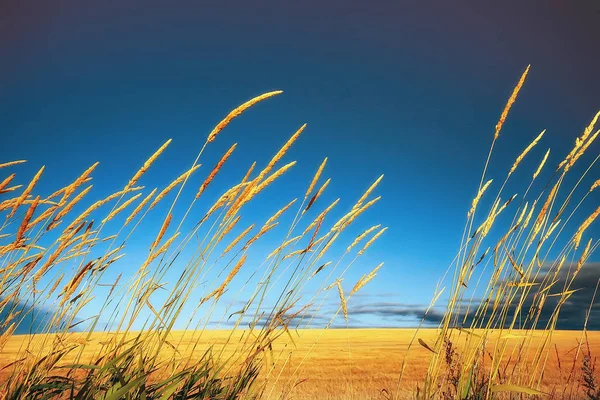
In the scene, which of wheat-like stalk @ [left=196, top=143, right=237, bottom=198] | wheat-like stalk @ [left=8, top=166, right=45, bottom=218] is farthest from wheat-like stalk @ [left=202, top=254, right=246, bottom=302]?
wheat-like stalk @ [left=8, top=166, right=45, bottom=218]

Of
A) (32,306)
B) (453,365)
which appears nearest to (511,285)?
(453,365)

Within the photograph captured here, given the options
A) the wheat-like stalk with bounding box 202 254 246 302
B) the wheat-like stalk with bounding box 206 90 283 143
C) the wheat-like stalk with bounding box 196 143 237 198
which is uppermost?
the wheat-like stalk with bounding box 206 90 283 143

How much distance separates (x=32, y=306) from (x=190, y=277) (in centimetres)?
132

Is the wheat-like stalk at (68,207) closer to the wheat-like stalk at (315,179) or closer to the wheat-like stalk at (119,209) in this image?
the wheat-like stalk at (119,209)

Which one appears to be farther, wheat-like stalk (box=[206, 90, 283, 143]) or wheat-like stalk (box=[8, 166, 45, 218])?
wheat-like stalk (box=[8, 166, 45, 218])

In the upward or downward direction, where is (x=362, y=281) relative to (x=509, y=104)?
downward

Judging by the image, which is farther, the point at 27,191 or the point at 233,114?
the point at 27,191

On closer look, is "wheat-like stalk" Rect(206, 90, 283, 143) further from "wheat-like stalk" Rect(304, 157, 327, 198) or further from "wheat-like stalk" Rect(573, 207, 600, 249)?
"wheat-like stalk" Rect(573, 207, 600, 249)

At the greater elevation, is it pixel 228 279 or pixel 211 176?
pixel 211 176

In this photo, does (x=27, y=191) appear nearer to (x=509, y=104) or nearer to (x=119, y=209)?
(x=119, y=209)

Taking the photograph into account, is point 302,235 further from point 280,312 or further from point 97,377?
point 97,377

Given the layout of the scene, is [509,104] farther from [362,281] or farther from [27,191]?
[27,191]

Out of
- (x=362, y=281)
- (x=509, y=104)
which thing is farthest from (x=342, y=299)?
(x=509, y=104)

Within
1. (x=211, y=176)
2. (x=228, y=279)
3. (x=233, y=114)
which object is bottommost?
(x=228, y=279)
